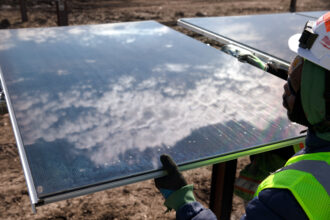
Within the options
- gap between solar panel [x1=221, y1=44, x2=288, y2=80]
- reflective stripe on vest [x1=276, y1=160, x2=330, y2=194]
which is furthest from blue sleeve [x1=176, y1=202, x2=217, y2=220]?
gap between solar panel [x1=221, y1=44, x2=288, y2=80]

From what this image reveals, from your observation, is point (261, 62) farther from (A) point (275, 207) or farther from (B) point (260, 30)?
(A) point (275, 207)

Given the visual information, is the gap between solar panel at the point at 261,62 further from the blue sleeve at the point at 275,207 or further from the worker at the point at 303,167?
the blue sleeve at the point at 275,207

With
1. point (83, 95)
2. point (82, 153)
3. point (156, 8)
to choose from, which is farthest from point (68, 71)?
point (156, 8)

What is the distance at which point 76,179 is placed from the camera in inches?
44.6

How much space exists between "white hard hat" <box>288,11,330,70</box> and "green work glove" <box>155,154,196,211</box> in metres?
0.61

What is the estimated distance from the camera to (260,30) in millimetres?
3199

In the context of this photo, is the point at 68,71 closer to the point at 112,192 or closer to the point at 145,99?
the point at 145,99

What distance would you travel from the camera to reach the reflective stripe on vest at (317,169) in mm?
1033

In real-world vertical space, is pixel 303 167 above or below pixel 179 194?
above

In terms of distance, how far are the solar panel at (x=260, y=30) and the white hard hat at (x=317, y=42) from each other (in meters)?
1.10

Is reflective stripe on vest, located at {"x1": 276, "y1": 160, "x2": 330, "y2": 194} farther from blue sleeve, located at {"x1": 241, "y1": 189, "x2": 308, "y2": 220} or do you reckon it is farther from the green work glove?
the green work glove

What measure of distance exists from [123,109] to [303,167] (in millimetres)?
820

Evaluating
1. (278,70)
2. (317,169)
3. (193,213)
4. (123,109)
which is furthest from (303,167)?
(278,70)

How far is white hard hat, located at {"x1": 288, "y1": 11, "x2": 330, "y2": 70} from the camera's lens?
122 centimetres
